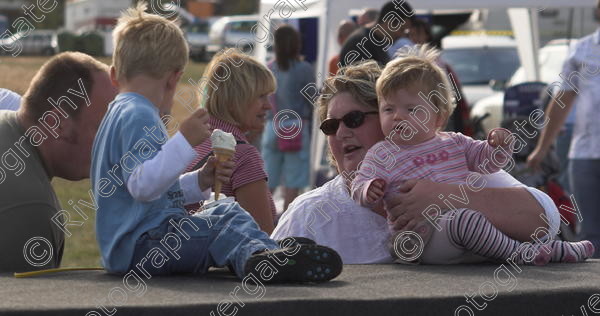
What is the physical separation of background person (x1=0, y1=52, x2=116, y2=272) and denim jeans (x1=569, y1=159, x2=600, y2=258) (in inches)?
124

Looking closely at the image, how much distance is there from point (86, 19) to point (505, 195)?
94.3 feet

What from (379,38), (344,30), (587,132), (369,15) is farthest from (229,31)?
(587,132)

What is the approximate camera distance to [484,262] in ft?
10.6

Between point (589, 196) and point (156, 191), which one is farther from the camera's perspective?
point (589, 196)

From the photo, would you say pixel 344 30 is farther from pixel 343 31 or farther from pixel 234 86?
pixel 234 86

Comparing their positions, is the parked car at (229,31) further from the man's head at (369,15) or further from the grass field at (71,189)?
the man's head at (369,15)

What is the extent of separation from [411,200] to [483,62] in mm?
11200

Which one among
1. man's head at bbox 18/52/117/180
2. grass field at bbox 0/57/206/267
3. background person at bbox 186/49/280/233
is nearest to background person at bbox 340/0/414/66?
grass field at bbox 0/57/206/267

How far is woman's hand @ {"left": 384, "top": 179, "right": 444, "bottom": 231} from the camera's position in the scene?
3133mm

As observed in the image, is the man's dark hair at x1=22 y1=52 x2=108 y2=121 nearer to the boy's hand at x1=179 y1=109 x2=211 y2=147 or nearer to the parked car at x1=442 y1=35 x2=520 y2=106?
the boy's hand at x1=179 y1=109 x2=211 y2=147

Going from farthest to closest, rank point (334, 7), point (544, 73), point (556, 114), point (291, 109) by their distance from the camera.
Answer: point (544, 73)
point (291, 109)
point (334, 7)
point (556, 114)

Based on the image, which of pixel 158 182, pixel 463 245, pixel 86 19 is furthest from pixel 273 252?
pixel 86 19

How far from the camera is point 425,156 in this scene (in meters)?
3.29

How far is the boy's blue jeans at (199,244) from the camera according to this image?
2.85m
